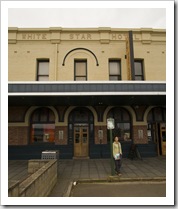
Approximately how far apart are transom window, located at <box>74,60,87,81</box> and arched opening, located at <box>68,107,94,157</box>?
2.57 m

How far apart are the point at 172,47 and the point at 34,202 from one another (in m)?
4.76

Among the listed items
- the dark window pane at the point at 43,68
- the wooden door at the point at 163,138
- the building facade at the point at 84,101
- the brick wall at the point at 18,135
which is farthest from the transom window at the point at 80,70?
the wooden door at the point at 163,138

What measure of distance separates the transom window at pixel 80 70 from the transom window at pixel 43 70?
2.36m

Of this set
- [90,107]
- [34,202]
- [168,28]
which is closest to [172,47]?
[168,28]

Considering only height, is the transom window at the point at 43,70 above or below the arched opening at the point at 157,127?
above

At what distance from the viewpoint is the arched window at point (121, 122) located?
44.3ft

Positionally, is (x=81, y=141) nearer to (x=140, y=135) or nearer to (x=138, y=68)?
(x=140, y=135)

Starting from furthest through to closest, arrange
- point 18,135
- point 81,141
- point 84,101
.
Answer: point 81,141, point 18,135, point 84,101

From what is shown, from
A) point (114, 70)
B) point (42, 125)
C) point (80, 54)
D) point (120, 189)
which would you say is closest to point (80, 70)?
point (80, 54)

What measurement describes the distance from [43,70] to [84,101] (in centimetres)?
504

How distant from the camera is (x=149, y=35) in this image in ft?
48.0

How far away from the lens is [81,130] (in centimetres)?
1334

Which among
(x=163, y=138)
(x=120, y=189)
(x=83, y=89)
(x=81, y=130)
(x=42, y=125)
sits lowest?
(x=120, y=189)

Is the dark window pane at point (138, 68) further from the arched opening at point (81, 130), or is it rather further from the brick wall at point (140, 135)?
the arched opening at point (81, 130)
